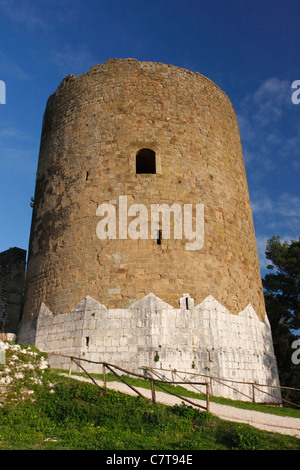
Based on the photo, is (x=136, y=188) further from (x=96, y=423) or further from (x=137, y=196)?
(x=96, y=423)

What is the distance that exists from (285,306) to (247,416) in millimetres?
10570

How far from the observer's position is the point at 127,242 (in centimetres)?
1141

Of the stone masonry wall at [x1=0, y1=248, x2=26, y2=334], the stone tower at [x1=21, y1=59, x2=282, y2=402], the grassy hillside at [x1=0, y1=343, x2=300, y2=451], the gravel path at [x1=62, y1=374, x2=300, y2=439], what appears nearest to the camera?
the grassy hillside at [x1=0, y1=343, x2=300, y2=451]

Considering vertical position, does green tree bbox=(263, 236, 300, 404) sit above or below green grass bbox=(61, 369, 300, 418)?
above

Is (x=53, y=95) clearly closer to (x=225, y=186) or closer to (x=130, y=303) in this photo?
(x=225, y=186)

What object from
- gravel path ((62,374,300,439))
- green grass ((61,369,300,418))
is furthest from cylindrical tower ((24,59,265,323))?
gravel path ((62,374,300,439))

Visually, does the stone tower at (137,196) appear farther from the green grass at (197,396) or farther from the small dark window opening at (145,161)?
the green grass at (197,396)

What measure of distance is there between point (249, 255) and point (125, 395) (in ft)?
22.9

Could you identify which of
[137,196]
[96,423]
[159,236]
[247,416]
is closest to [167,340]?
[159,236]

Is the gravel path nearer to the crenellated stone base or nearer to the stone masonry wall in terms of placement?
the crenellated stone base

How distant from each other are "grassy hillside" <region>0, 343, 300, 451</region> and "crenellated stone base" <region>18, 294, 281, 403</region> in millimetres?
2021

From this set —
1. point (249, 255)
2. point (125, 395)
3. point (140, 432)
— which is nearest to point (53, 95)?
point (249, 255)

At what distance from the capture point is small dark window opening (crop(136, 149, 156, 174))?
1288cm

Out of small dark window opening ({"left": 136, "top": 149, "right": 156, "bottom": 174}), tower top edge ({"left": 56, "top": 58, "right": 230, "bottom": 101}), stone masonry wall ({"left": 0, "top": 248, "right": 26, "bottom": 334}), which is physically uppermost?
tower top edge ({"left": 56, "top": 58, "right": 230, "bottom": 101})
